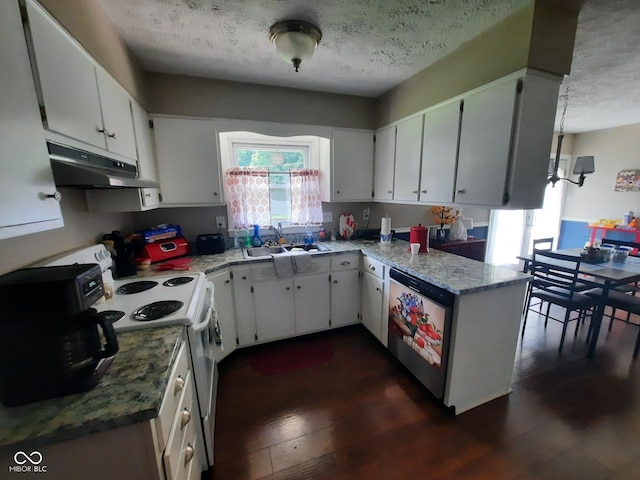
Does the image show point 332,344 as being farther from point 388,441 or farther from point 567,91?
point 567,91

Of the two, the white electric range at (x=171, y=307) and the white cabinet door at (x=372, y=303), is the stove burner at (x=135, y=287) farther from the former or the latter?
the white cabinet door at (x=372, y=303)

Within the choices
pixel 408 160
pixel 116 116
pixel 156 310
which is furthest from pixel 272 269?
pixel 408 160

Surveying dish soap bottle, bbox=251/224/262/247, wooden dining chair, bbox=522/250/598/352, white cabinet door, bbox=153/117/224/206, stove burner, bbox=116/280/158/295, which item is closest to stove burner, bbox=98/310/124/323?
stove burner, bbox=116/280/158/295

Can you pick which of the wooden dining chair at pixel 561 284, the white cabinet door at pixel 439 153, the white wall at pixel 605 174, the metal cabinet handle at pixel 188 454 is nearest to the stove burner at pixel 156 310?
the metal cabinet handle at pixel 188 454

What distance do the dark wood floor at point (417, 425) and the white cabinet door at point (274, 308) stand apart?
1.08 ft

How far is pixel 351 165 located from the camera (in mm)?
2893

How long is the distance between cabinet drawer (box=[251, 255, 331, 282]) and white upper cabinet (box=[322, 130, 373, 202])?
746 mm

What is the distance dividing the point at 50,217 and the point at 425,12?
208cm

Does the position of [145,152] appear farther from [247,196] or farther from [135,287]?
[135,287]

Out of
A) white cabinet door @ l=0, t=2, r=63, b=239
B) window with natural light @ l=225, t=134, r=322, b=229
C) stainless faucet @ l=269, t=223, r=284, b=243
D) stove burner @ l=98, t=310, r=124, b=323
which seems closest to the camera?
white cabinet door @ l=0, t=2, r=63, b=239

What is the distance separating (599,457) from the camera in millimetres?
1456

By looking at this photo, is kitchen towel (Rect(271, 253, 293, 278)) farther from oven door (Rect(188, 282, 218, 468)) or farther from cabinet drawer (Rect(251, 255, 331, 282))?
oven door (Rect(188, 282, 218, 468))

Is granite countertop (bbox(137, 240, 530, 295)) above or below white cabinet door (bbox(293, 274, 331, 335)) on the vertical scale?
above

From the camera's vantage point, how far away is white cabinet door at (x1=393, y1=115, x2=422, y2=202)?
7.71ft
